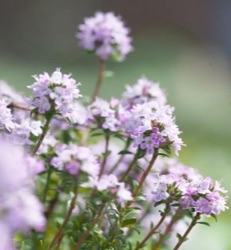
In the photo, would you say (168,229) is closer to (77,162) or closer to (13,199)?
(77,162)

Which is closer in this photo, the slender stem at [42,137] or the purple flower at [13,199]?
the purple flower at [13,199]

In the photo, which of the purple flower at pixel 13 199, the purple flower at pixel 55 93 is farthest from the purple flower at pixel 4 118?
the purple flower at pixel 13 199

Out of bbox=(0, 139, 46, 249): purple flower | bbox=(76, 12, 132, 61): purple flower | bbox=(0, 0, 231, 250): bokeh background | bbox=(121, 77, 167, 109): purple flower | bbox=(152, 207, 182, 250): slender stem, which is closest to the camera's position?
bbox=(0, 139, 46, 249): purple flower

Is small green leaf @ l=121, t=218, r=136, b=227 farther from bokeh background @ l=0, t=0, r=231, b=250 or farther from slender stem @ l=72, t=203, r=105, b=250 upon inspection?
bokeh background @ l=0, t=0, r=231, b=250

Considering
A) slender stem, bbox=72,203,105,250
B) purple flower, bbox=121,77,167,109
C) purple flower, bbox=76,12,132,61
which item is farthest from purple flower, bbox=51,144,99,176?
purple flower, bbox=76,12,132,61

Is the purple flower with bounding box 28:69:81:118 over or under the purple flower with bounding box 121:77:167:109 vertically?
under

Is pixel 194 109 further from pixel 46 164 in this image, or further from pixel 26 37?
pixel 26 37

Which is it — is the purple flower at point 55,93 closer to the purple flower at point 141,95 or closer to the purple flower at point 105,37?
the purple flower at point 141,95
